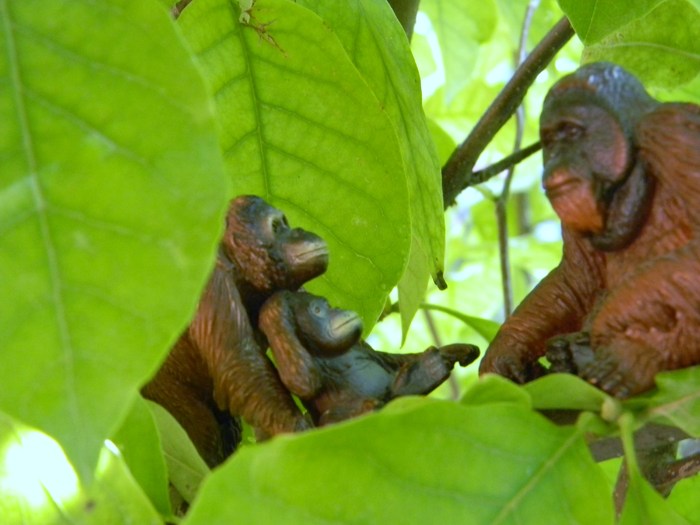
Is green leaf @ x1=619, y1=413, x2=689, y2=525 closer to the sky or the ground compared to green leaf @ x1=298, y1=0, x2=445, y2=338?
closer to the ground

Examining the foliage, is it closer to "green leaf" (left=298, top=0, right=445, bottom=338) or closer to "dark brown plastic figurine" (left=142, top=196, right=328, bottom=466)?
"dark brown plastic figurine" (left=142, top=196, right=328, bottom=466)

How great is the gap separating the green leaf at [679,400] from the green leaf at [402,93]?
9.1 inches

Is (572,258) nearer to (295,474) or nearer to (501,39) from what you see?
(295,474)

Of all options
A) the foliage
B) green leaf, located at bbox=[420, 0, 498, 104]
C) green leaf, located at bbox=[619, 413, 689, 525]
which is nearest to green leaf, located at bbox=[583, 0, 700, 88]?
the foliage

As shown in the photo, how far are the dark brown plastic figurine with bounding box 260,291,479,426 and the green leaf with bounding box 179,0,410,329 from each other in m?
0.15

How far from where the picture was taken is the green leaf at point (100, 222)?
1.16ft

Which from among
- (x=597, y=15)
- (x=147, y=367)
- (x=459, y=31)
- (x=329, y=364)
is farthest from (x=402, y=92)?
(x=459, y=31)

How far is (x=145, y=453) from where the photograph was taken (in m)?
0.47

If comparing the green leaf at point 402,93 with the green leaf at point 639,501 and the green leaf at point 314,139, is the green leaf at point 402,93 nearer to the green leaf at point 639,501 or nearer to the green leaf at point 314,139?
the green leaf at point 314,139

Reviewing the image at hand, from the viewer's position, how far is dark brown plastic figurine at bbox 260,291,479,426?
45cm

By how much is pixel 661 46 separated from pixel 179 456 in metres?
0.45

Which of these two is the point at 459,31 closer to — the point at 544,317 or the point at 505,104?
the point at 505,104

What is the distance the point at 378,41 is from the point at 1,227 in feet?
1.23

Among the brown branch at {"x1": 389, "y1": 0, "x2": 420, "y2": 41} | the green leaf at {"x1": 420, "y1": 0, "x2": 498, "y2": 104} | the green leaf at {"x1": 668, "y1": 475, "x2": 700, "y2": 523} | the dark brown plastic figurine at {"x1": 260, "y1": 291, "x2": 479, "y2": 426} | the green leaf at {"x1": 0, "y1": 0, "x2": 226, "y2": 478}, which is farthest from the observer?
the green leaf at {"x1": 420, "y1": 0, "x2": 498, "y2": 104}
